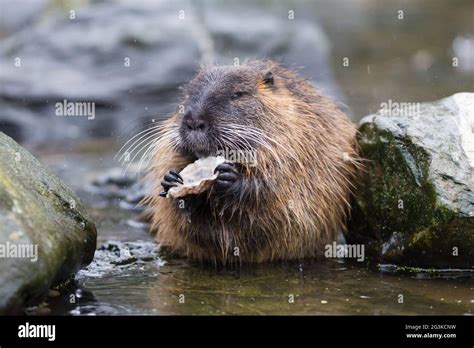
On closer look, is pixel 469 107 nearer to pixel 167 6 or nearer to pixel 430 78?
pixel 430 78

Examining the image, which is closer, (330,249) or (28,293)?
(28,293)

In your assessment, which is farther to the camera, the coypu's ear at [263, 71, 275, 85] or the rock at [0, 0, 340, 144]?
the rock at [0, 0, 340, 144]

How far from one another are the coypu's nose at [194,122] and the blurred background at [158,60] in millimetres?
4443

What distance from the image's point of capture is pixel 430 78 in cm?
1183

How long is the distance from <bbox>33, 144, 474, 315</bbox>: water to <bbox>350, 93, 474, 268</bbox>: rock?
0.66 feet

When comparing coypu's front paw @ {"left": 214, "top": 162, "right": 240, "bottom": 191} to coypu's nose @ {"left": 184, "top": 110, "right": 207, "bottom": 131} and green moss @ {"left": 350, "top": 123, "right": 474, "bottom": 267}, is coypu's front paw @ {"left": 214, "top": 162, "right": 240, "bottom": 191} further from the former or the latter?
green moss @ {"left": 350, "top": 123, "right": 474, "bottom": 267}

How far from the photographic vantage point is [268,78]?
238 inches

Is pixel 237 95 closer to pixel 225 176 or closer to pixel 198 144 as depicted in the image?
pixel 198 144

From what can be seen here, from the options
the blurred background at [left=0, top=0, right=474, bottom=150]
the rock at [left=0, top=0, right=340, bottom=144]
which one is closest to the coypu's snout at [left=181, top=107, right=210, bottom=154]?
the blurred background at [left=0, top=0, right=474, bottom=150]

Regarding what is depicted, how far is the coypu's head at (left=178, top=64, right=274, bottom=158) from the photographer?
552cm

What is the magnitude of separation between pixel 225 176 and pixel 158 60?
630 cm

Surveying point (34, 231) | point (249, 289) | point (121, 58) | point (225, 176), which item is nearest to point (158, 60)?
point (121, 58)

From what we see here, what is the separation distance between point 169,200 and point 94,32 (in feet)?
20.4
